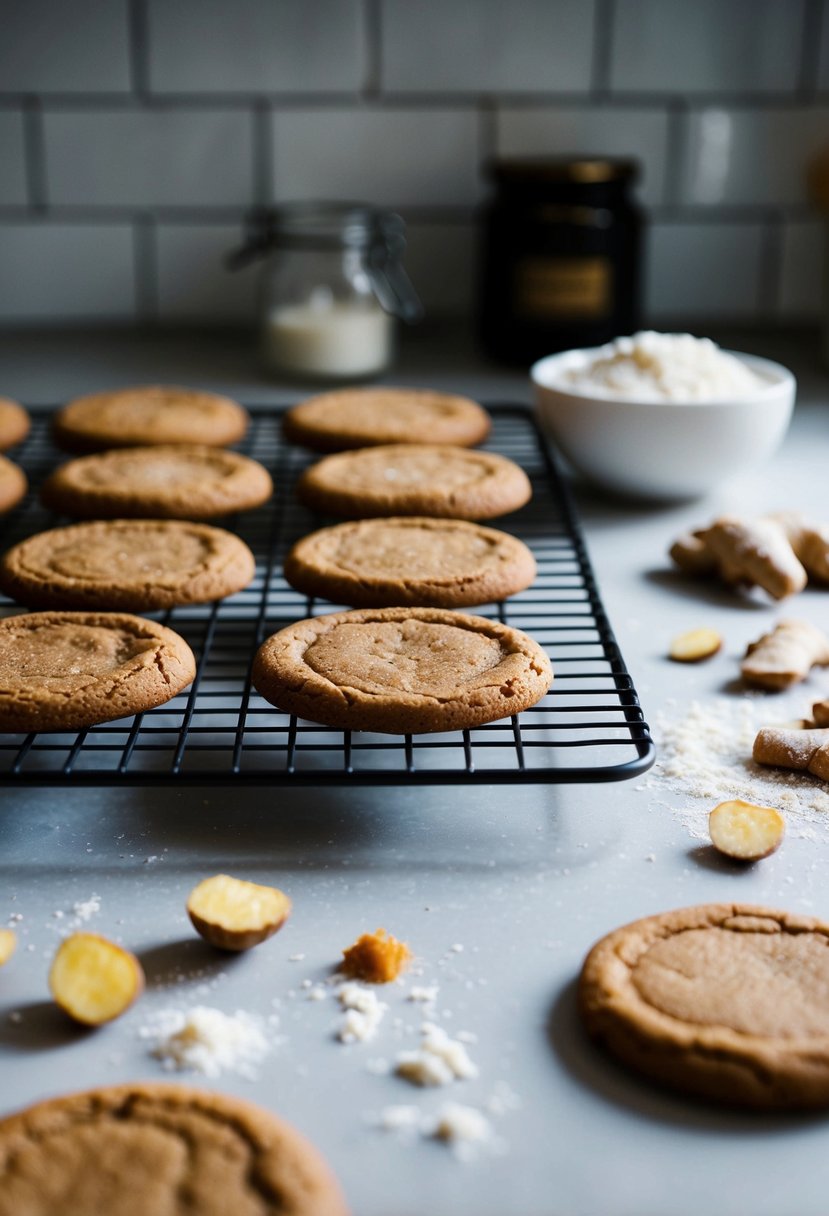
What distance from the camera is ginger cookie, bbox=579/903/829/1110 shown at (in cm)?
70

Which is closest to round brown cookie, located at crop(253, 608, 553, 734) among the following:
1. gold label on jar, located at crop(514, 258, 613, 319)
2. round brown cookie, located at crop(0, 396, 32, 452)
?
round brown cookie, located at crop(0, 396, 32, 452)

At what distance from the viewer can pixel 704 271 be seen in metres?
2.51

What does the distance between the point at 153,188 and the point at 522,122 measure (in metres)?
0.68

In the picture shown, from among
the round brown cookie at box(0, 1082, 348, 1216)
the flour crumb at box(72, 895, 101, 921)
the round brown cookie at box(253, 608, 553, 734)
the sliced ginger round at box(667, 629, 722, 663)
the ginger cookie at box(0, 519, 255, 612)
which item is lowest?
the flour crumb at box(72, 895, 101, 921)

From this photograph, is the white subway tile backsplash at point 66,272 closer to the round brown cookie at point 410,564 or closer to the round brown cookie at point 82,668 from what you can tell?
the round brown cookie at point 410,564

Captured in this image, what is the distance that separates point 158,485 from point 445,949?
0.84m

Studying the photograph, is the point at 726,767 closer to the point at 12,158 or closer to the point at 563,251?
the point at 563,251

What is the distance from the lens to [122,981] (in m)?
0.77

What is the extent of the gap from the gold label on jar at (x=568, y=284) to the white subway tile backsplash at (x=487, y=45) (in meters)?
0.44

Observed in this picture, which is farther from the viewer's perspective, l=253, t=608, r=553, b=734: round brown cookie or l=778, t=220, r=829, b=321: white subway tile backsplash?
l=778, t=220, r=829, b=321: white subway tile backsplash

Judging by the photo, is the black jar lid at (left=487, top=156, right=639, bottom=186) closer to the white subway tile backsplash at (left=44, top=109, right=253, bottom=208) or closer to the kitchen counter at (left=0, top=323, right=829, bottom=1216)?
the white subway tile backsplash at (left=44, top=109, right=253, bottom=208)

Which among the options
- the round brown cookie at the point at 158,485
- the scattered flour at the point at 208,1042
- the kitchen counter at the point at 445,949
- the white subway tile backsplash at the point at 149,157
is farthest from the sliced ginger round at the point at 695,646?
the white subway tile backsplash at the point at 149,157

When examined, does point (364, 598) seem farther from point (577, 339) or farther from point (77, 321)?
point (77, 321)

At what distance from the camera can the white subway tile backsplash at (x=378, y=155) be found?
2.39m
